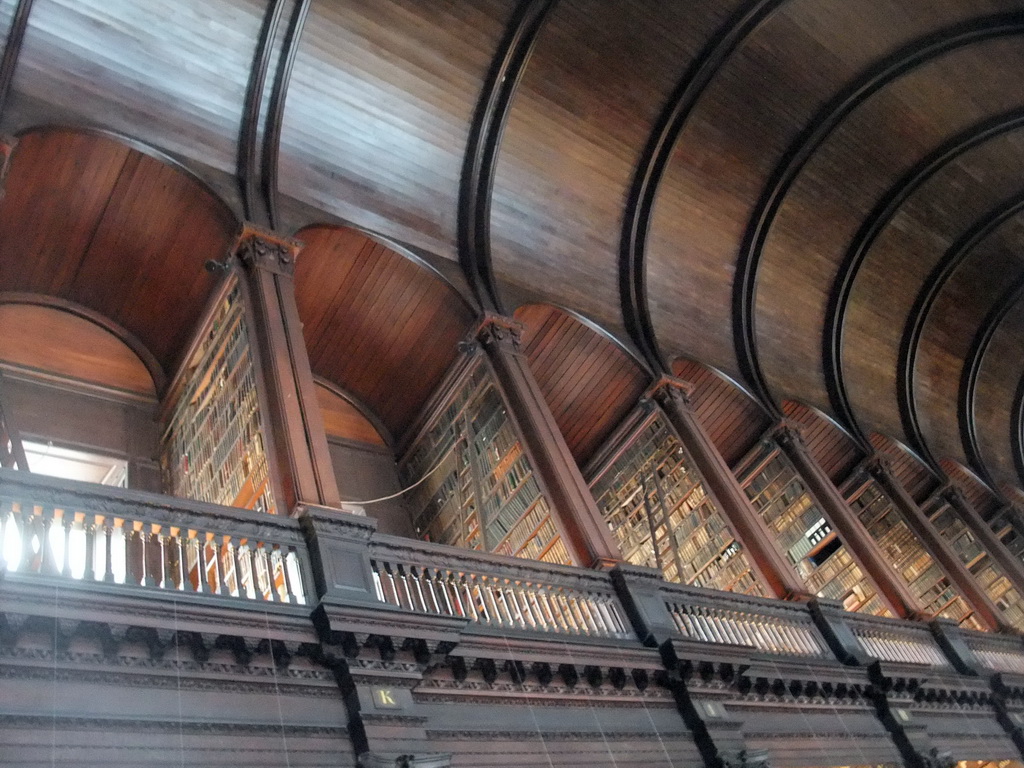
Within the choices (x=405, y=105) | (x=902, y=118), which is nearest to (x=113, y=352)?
(x=405, y=105)

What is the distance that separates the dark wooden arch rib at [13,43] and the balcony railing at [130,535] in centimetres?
473

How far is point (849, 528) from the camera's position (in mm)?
13625

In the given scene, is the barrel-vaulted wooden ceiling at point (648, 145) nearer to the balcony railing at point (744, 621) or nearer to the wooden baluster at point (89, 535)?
the balcony railing at point (744, 621)

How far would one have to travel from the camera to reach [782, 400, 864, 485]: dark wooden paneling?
16656 mm

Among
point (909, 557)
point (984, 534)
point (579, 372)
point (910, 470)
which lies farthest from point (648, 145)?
point (984, 534)

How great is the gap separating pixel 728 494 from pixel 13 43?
31.6 ft

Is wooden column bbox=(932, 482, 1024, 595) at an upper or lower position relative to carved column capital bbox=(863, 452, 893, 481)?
lower

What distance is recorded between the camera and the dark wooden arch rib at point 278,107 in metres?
10.4

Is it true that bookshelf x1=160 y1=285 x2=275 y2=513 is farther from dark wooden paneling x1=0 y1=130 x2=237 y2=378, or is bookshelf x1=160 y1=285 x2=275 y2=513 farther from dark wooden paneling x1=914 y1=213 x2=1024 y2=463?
dark wooden paneling x1=914 y1=213 x2=1024 y2=463

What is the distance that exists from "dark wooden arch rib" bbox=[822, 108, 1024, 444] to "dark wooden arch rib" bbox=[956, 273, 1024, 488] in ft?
14.1

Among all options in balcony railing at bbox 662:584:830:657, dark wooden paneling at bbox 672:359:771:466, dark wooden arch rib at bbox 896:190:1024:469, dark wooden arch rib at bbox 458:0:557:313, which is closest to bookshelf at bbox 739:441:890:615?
dark wooden paneling at bbox 672:359:771:466

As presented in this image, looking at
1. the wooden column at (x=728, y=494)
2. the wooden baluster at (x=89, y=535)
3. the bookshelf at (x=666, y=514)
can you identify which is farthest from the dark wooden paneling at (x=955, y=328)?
the wooden baluster at (x=89, y=535)

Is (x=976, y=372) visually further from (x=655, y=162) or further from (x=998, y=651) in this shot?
(x=655, y=162)

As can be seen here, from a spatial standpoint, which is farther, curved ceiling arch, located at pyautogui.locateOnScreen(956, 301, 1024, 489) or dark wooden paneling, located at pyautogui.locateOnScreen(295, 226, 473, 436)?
curved ceiling arch, located at pyautogui.locateOnScreen(956, 301, 1024, 489)
